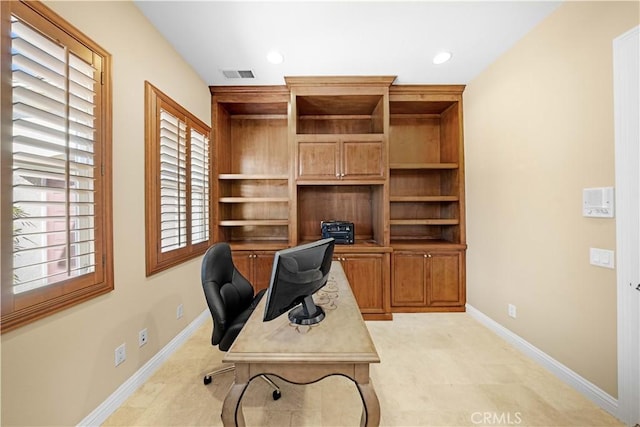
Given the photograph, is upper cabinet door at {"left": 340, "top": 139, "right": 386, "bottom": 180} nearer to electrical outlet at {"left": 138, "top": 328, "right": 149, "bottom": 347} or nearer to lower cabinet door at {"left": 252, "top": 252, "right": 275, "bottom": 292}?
lower cabinet door at {"left": 252, "top": 252, "right": 275, "bottom": 292}

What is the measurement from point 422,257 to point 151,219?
2.94 metres

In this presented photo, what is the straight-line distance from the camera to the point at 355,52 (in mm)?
2535

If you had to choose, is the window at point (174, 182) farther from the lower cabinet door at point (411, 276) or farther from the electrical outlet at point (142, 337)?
the lower cabinet door at point (411, 276)

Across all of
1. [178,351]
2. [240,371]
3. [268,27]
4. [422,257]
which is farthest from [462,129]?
[178,351]

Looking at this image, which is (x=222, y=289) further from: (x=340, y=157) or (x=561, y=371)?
(x=561, y=371)

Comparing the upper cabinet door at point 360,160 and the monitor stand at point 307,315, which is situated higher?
the upper cabinet door at point 360,160

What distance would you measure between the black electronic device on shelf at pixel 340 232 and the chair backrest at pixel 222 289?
130 centimetres

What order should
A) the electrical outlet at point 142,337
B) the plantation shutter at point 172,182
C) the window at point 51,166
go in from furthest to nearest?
the plantation shutter at point 172,182 → the electrical outlet at point 142,337 → the window at point 51,166

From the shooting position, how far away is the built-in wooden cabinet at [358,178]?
307 cm

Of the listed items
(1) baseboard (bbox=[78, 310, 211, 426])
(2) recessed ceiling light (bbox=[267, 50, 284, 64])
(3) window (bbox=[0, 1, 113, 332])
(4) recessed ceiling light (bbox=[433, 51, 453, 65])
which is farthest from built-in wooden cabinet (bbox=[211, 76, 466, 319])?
(3) window (bbox=[0, 1, 113, 332])

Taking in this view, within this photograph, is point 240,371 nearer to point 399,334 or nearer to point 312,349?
point 312,349

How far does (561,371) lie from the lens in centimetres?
196

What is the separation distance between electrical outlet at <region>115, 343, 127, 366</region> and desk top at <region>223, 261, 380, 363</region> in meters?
1.10

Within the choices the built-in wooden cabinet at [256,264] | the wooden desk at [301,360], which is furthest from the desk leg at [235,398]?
the built-in wooden cabinet at [256,264]
